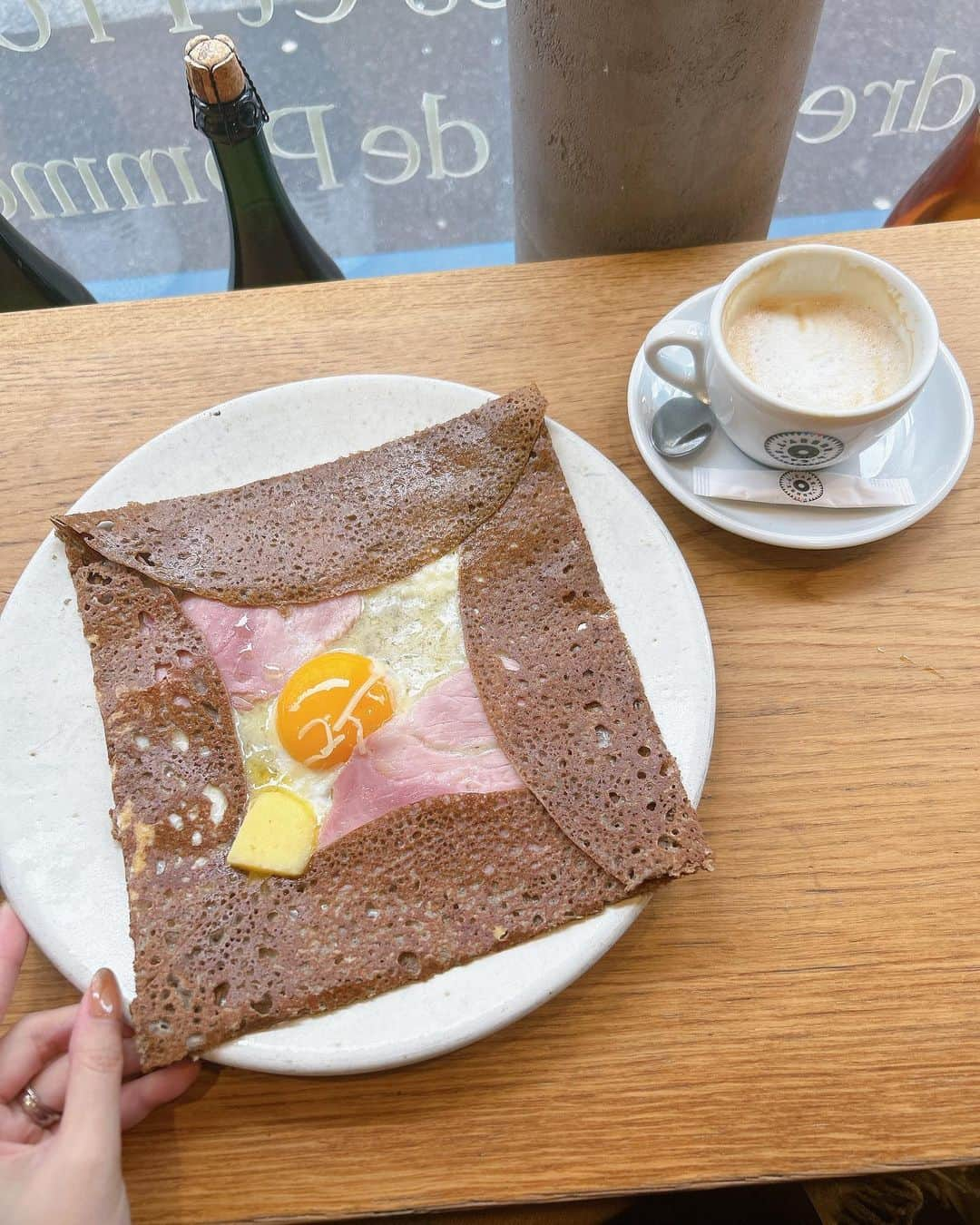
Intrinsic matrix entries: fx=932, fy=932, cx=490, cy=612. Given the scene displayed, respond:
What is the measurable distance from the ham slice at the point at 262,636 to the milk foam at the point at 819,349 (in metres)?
0.56

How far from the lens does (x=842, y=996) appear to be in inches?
36.3

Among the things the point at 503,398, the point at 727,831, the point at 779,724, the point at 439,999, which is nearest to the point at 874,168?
the point at 503,398

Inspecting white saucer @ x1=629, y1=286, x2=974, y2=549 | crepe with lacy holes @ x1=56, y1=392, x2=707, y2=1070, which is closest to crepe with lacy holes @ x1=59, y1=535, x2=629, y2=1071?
crepe with lacy holes @ x1=56, y1=392, x2=707, y2=1070

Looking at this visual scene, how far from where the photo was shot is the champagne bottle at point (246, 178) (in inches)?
47.7

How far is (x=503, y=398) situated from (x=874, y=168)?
1.31 meters

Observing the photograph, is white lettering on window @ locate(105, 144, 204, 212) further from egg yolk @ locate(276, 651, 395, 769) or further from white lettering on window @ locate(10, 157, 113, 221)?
egg yolk @ locate(276, 651, 395, 769)

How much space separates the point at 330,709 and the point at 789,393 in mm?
648

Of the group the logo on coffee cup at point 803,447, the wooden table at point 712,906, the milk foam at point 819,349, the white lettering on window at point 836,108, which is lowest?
the wooden table at point 712,906

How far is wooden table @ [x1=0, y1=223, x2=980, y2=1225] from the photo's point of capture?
2.83ft

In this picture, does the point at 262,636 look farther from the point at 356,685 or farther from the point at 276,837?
the point at 276,837

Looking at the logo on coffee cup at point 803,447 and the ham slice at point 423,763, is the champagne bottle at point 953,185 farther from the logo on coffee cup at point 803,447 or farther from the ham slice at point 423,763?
the ham slice at point 423,763

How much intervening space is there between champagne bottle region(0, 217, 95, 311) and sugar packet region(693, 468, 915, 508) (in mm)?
1209

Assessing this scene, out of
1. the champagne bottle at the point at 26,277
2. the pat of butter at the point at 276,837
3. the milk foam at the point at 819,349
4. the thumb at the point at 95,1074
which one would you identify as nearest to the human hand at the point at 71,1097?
the thumb at the point at 95,1074

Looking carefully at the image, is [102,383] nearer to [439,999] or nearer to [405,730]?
[405,730]
